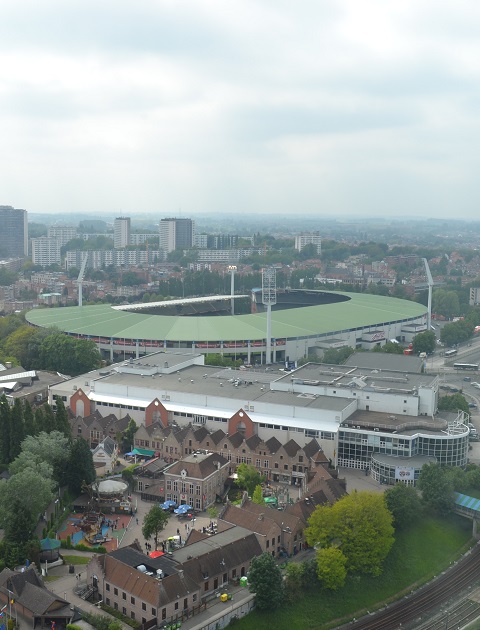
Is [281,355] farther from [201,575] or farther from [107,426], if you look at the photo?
[201,575]

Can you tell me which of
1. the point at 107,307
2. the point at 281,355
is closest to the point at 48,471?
the point at 281,355

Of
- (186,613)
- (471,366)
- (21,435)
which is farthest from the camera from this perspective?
(471,366)

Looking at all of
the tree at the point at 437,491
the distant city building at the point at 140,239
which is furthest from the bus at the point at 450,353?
the distant city building at the point at 140,239

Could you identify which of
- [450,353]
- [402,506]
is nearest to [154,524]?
[402,506]

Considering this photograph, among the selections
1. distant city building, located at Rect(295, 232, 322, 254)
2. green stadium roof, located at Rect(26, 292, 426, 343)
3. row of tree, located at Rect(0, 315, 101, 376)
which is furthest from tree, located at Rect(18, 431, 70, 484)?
distant city building, located at Rect(295, 232, 322, 254)

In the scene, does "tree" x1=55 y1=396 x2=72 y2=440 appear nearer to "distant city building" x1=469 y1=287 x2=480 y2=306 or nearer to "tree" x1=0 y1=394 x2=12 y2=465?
"tree" x1=0 y1=394 x2=12 y2=465
